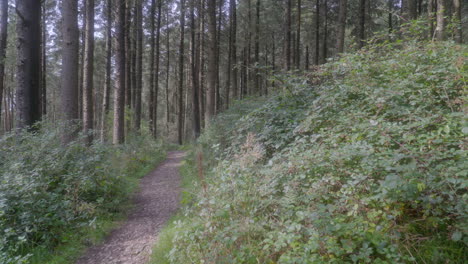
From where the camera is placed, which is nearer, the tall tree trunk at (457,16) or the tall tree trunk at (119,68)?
the tall tree trunk at (457,16)

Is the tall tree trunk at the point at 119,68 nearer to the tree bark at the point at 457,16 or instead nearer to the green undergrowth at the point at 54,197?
the green undergrowth at the point at 54,197

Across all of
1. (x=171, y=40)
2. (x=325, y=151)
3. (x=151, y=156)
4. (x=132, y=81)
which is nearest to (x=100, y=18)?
(x=132, y=81)

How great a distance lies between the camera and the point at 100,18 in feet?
64.5

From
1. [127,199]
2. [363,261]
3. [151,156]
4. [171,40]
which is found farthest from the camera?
[171,40]

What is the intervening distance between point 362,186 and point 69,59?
8.05 m

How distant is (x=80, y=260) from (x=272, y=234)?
3212mm

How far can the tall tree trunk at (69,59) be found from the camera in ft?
25.0

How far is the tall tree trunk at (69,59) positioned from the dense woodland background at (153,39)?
0.08 feet

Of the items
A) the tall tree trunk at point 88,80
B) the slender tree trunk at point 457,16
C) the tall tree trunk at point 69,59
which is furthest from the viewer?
the tall tree trunk at point 88,80

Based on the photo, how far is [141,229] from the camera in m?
5.38

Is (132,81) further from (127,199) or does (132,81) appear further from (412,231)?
(412,231)

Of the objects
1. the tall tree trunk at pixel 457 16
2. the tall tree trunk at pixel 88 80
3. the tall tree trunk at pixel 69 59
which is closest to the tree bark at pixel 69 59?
the tall tree trunk at pixel 69 59

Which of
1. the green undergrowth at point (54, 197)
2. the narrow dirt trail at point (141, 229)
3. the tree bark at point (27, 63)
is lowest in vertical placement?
the narrow dirt trail at point (141, 229)

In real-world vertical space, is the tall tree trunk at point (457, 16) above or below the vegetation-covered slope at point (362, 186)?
above
